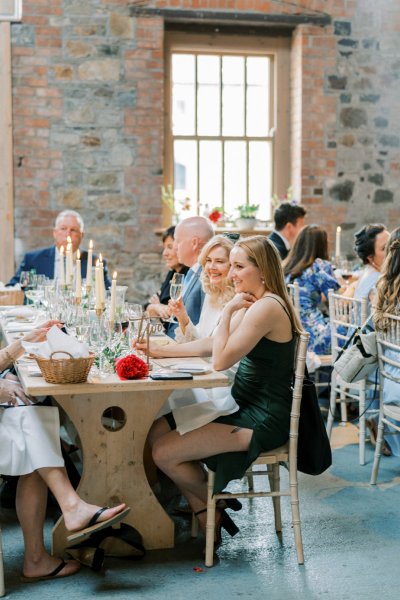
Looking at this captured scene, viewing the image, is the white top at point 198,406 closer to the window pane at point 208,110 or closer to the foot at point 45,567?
the foot at point 45,567

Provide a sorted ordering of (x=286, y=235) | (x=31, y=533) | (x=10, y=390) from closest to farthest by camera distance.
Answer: (x=31, y=533) → (x=10, y=390) → (x=286, y=235)

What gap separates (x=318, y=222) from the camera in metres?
8.39

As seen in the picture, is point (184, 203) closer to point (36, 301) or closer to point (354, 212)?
point (354, 212)

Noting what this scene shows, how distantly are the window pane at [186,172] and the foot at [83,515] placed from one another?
17.9 feet

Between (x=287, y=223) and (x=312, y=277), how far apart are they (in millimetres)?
931

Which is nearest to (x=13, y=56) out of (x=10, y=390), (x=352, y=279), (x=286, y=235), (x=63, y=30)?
(x=63, y=30)

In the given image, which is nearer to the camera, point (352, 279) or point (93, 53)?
point (352, 279)

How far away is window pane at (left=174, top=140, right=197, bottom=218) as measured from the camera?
27.7ft

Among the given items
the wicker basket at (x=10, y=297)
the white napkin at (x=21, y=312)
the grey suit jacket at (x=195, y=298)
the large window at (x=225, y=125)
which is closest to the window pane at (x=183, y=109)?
the large window at (x=225, y=125)

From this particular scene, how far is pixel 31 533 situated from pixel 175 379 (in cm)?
82

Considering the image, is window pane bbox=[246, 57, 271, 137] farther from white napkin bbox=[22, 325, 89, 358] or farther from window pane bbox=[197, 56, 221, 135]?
white napkin bbox=[22, 325, 89, 358]

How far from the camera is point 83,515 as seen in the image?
3.23 m

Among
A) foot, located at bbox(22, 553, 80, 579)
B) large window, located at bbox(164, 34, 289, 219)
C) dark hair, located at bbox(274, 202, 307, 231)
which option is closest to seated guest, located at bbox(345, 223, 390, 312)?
dark hair, located at bbox(274, 202, 307, 231)

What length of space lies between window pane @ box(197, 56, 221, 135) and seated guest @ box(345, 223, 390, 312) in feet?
10.6
